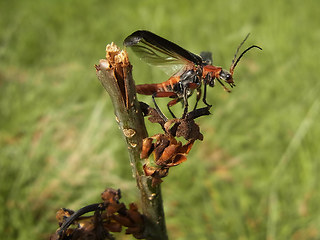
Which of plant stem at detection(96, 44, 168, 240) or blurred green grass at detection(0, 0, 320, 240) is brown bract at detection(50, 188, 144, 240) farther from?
blurred green grass at detection(0, 0, 320, 240)

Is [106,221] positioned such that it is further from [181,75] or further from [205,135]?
[205,135]

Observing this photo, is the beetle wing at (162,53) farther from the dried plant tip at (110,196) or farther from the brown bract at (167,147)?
the dried plant tip at (110,196)

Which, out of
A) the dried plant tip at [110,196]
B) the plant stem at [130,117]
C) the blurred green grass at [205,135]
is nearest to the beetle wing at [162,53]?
the plant stem at [130,117]

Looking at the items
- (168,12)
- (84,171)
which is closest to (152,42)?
(84,171)

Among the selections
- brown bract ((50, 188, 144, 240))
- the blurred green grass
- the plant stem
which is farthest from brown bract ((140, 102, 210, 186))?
the blurred green grass

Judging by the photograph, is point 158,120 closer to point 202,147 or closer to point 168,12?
point 202,147
